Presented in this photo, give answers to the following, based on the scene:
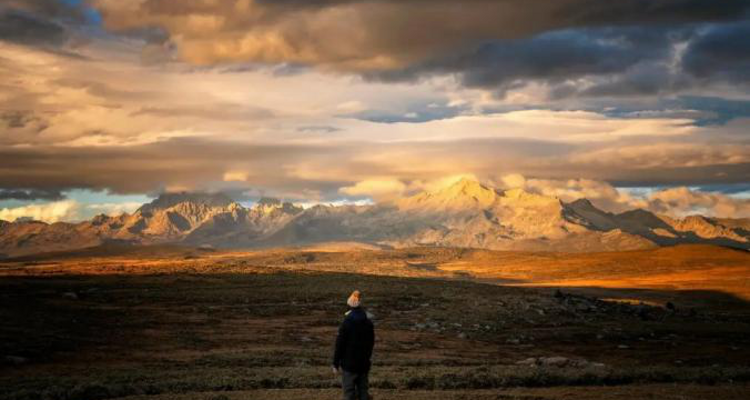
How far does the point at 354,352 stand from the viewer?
65.8ft

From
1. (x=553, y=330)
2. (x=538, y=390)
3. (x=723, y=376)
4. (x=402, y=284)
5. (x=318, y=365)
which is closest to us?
(x=538, y=390)

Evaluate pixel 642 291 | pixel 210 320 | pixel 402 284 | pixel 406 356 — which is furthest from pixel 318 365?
pixel 642 291

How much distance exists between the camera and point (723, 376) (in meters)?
32.2

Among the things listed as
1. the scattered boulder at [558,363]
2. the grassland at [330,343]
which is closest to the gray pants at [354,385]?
the grassland at [330,343]

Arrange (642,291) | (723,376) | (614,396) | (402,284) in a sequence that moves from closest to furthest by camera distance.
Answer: (614,396)
(723,376)
(402,284)
(642,291)

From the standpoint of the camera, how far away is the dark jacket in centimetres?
2006

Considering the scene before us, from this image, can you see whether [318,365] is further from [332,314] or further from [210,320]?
[332,314]

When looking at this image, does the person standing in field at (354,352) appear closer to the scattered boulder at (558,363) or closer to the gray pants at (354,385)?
the gray pants at (354,385)

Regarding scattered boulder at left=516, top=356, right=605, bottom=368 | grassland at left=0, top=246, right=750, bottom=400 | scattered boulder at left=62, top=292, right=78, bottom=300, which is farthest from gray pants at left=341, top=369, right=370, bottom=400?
scattered boulder at left=62, top=292, right=78, bottom=300

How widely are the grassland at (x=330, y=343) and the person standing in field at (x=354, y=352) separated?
17.6 ft

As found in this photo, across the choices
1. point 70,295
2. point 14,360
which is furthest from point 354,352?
point 70,295

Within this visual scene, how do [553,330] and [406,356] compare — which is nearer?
[406,356]

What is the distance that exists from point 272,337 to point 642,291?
318ft

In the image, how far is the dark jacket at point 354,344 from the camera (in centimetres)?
2006
